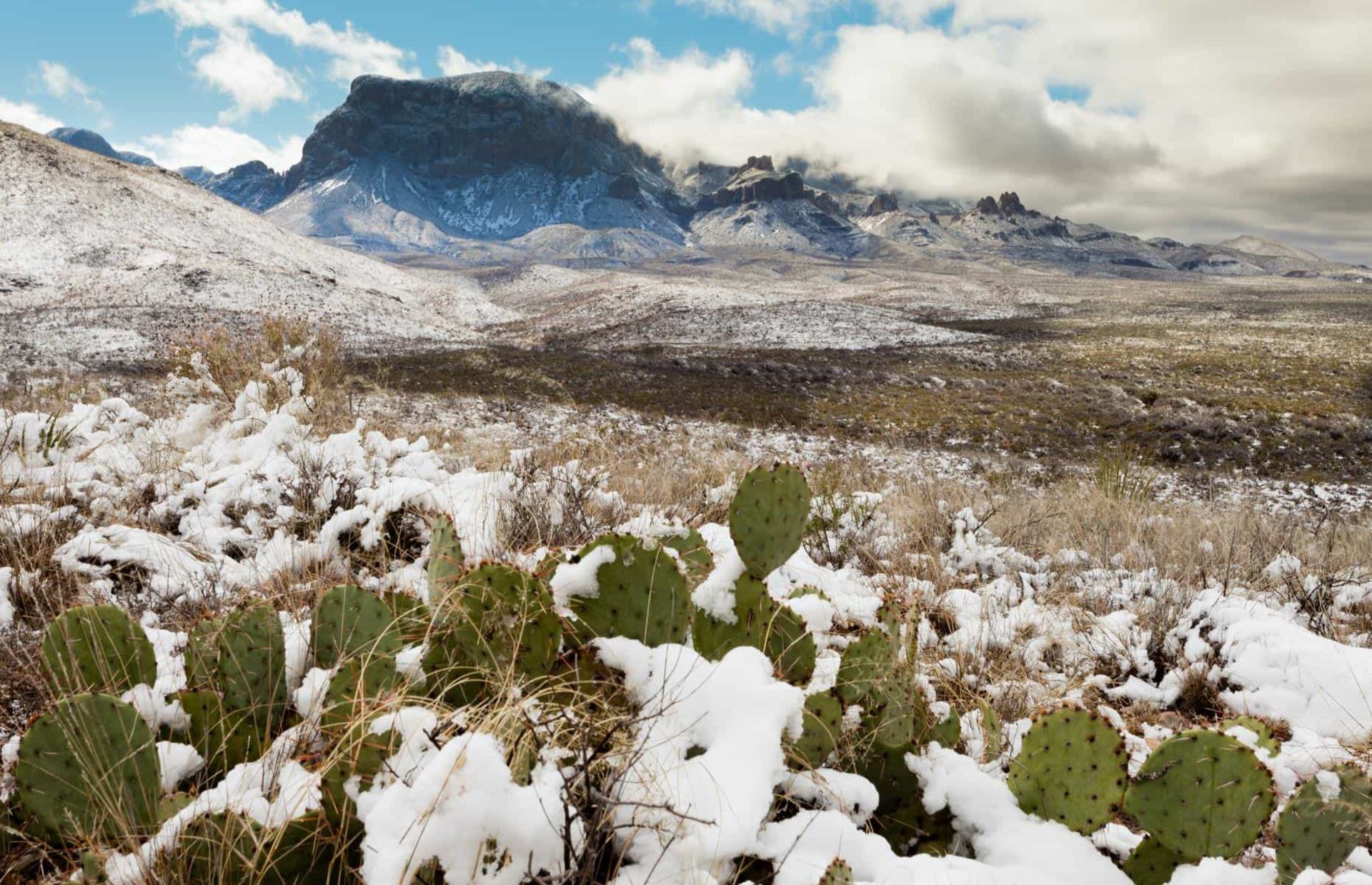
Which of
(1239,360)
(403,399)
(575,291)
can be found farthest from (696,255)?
(403,399)

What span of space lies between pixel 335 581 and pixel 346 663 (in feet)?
5.29

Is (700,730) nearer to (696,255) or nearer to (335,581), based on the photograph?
(335,581)

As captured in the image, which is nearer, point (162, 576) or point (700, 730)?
point (700, 730)

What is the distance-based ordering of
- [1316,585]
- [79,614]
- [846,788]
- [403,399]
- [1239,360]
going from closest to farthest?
[846,788], [79,614], [1316,585], [403,399], [1239,360]

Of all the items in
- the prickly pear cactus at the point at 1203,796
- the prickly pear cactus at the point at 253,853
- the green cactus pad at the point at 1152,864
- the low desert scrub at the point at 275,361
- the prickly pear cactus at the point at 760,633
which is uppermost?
the low desert scrub at the point at 275,361

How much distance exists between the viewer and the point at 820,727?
1.77m

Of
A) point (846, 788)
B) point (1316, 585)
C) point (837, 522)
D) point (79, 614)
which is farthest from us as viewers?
point (837, 522)

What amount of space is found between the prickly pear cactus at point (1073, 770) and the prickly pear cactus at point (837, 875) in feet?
2.45

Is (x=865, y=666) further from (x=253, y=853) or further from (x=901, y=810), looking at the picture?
(x=253, y=853)

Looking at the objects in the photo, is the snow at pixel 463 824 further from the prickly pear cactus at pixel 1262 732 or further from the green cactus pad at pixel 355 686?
the prickly pear cactus at pixel 1262 732

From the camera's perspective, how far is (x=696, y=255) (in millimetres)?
157125

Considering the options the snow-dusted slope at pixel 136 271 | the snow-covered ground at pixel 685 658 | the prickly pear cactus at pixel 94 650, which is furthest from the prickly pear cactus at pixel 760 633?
the snow-dusted slope at pixel 136 271

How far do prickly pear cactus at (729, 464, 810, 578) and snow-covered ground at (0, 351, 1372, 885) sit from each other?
22 cm

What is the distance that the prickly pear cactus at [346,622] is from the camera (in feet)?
6.29
